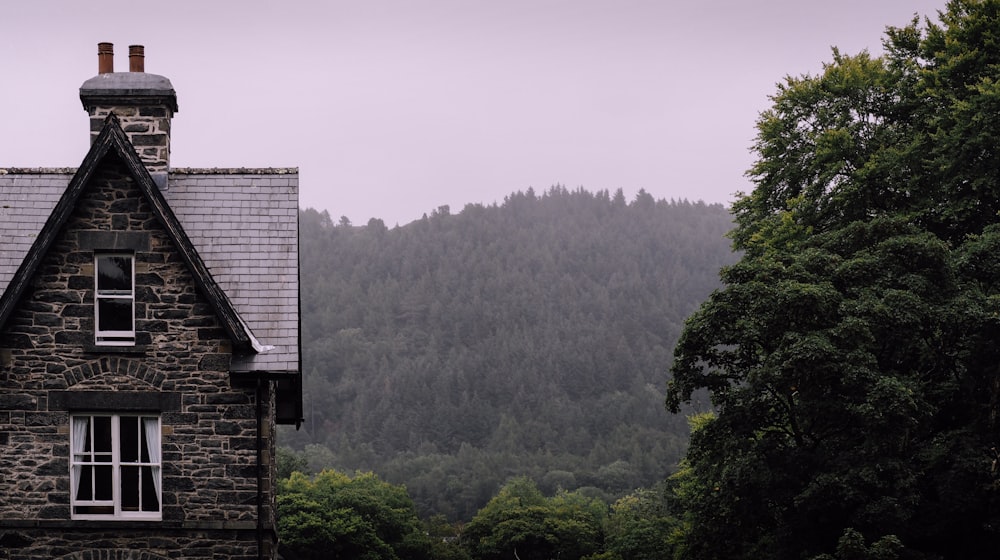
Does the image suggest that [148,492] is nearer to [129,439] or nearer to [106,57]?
[129,439]

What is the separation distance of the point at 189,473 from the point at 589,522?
85.5 metres

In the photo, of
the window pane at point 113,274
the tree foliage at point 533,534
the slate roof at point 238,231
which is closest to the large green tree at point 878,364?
the slate roof at point 238,231

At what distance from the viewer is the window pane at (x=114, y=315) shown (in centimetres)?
2044

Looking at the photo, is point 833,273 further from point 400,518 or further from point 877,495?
point 400,518

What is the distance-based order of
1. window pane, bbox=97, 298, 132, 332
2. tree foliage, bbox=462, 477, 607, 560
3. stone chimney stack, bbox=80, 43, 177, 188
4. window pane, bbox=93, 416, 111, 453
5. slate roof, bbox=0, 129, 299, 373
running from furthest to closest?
tree foliage, bbox=462, 477, 607, 560
stone chimney stack, bbox=80, 43, 177, 188
slate roof, bbox=0, 129, 299, 373
window pane, bbox=97, 298, 132, 332
window pane, bbox=93, 416, 111, 453

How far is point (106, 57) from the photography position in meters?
23.0

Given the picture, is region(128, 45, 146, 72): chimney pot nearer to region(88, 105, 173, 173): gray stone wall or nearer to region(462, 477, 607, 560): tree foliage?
region(88, 105, 173, 173): gray stone wall

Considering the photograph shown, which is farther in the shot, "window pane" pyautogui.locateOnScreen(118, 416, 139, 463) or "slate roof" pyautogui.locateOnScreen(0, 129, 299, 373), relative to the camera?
"slate roof" pyautogui.locateOnScreen(0, 129, 299, 373)

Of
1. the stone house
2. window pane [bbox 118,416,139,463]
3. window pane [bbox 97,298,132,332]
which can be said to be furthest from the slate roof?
window pane [bbox 118,416,139,463]

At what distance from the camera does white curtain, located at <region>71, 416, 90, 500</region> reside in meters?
20.2

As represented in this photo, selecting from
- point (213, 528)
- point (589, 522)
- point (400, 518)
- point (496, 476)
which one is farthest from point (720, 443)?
point (496, 476)

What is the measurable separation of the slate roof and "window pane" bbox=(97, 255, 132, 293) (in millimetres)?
1113

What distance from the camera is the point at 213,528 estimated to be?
65.3 ft

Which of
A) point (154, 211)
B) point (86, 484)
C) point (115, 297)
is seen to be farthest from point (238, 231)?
point (86, 484)
